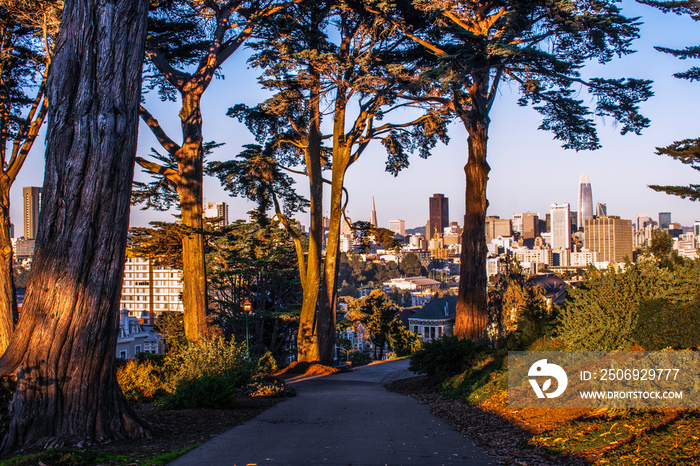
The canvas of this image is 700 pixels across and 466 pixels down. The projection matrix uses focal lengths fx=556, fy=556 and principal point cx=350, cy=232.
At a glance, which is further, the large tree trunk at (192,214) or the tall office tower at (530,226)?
the tall office tower at (530,226)

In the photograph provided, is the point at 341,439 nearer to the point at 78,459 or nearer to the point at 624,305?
the point at 78,459

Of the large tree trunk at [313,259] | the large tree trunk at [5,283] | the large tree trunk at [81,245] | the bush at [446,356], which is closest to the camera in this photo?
the large tree trunk at [81,245]

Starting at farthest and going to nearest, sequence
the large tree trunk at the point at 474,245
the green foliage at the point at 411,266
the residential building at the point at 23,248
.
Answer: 1. the green foliage at the point at 411,266
2. the residential building at the point at 23,248
3. the large tree trunk at the point at 474,245

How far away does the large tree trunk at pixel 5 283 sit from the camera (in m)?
15.0

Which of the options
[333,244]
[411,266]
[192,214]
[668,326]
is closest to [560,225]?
[411,266]

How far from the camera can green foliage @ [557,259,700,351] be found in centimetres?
708

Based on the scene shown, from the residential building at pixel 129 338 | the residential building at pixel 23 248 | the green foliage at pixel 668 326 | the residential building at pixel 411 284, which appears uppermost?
the residential building at pixel 23 248

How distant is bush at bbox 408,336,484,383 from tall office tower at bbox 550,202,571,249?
13825 centimetres

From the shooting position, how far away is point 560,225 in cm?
16488

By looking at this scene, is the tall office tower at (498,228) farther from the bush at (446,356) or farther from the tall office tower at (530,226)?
the bush at (446,356)

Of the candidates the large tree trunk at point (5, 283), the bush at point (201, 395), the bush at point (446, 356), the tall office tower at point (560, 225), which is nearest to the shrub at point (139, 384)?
the bush at point (201, 395)

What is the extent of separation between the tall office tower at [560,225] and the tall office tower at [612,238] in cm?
6456

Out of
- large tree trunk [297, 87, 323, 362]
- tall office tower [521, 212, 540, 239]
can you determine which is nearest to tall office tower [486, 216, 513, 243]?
tall office tower [521, 212, 540, 239]

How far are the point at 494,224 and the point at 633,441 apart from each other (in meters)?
192
